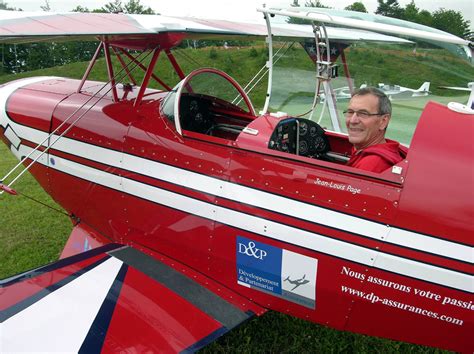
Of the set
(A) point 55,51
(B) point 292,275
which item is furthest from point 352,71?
(A) point 55,51

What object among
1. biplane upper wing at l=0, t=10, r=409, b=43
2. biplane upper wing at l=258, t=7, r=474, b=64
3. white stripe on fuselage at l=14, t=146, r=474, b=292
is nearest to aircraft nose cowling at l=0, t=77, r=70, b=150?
biplane upper wing at l=0, t=10, r=409, b=43

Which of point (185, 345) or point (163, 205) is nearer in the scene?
point (185, 345)

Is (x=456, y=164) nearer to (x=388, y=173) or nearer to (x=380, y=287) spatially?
(x=388, y=173)

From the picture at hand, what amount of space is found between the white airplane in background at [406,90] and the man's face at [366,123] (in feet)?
1.66

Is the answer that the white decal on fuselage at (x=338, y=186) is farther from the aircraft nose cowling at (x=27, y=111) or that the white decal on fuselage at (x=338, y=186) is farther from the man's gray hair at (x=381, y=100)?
the aircraft nose cowling at (x=27, y=111)

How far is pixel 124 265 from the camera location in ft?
10.1

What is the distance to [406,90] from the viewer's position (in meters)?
3.13

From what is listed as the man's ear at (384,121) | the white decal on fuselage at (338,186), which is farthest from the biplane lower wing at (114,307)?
the man's ear at (384,121)

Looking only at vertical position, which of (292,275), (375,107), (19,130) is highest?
(375,107)

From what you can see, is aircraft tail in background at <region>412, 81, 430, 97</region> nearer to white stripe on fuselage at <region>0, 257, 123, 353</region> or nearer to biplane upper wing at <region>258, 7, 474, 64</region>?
biplane upper wing at <region>258, 7, 474, 64</region>

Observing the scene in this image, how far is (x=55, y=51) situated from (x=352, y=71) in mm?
25006

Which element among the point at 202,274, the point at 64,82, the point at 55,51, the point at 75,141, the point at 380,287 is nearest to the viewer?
the point at 380,287

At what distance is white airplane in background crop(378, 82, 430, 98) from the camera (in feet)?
9.84

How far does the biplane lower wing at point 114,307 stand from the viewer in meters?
2.36
